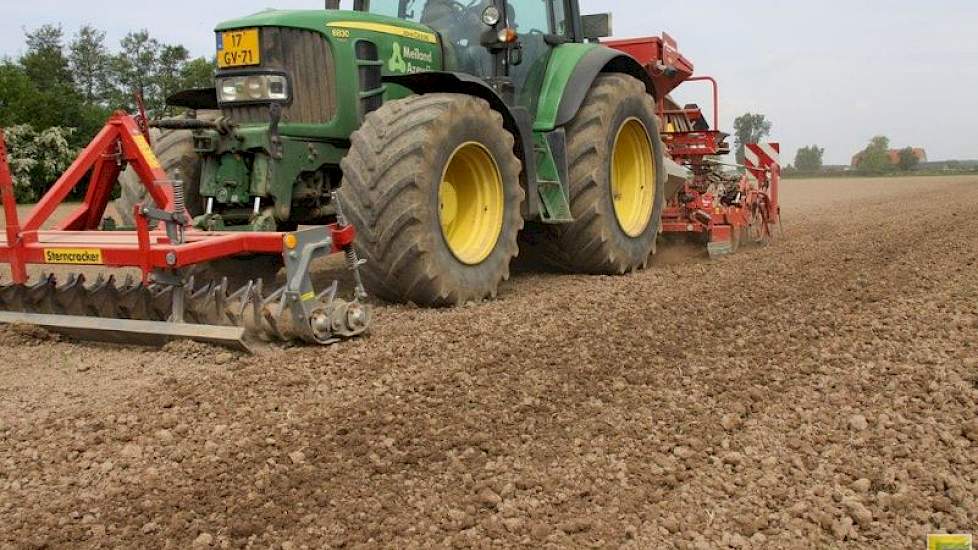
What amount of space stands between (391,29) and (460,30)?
0.73 metres

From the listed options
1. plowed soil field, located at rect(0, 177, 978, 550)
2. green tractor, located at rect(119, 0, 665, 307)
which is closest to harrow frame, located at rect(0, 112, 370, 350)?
plowed soil field, located at rect(0, 177, 978, 550)

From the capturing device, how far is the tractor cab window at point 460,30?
6.02 meters

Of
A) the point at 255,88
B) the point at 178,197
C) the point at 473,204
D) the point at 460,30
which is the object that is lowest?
the point at 473,204

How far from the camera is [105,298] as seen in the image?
14.0ft

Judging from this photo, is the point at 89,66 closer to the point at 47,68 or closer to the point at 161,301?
the point at 47,68

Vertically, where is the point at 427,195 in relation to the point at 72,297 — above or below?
above

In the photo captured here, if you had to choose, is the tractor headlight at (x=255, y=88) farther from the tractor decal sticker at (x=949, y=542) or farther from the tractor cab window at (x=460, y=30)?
the tractor decal sticker at (x=949, y=542)

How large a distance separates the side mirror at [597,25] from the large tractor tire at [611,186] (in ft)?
2.49

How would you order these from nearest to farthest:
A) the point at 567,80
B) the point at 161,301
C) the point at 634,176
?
the point at 161,301, the point at 567,80, the point at 634,176

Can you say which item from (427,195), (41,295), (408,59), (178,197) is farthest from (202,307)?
(408,59)

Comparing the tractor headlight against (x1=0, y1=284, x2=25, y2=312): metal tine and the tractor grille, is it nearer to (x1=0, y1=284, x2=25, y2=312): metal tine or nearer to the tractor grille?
the tractor grille

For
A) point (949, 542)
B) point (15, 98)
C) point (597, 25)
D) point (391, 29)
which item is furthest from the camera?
point (15, 98)

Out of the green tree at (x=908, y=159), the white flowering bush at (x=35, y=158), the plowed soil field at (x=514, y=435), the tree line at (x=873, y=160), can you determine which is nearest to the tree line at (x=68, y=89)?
the white flowering bush at (x=35, y=158)

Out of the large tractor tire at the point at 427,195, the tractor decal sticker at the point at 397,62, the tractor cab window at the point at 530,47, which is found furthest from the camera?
the tractor cab window at the point at 530,47
